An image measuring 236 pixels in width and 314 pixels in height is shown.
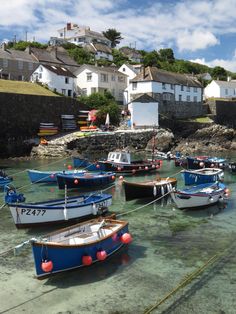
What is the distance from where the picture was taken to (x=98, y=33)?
125 meters

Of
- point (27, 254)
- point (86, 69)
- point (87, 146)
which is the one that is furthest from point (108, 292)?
point (86, 69)

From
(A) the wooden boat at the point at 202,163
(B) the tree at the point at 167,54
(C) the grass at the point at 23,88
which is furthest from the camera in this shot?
(B) the tree at the point at 167,54

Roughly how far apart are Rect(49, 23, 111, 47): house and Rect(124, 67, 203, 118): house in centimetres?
5692

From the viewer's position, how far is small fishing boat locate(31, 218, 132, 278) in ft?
38.0

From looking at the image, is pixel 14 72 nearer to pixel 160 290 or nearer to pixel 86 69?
pixel 86 69

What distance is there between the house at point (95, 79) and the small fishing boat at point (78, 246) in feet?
175

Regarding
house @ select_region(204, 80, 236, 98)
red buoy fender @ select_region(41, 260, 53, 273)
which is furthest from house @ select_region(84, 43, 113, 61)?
red buoy fender @ select_region(41, 260, 53, 273)

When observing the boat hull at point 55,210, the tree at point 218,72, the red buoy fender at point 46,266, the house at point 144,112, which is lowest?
the red buoy fender at point 46,266

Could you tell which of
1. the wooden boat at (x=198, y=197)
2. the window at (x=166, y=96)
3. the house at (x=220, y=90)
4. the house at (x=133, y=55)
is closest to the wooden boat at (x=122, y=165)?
the wooden boat at (x=198, y=197)

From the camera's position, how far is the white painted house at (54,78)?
60.6m

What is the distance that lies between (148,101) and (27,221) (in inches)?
1677

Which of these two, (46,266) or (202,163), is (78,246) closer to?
(46,266)

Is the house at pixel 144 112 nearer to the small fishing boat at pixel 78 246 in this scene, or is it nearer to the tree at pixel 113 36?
the small fishing boat at pixel 78 246

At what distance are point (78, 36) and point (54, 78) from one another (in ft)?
222
